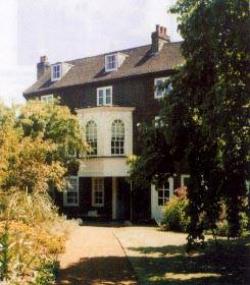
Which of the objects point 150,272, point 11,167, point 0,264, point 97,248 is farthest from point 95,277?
point 11,167

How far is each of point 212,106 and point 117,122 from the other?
62.2 ft

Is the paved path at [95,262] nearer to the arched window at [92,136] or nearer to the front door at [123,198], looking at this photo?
the front door at [123,198]

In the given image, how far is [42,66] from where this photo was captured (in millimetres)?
44344

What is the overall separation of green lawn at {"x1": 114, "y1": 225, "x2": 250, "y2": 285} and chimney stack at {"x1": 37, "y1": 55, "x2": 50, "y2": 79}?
25.3 metres

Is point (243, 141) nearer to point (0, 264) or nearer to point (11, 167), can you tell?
point (0, 264)

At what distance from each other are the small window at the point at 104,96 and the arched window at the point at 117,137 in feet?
7.73

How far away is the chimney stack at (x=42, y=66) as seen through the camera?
44031 millimetres

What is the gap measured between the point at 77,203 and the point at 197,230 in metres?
20.1

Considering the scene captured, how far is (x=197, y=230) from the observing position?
54.0 feet

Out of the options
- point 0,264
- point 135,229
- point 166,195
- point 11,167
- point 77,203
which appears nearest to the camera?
point 0,264

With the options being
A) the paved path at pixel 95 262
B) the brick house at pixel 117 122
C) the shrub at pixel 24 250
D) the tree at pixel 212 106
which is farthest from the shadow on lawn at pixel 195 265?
the brick house at pixel 117 122

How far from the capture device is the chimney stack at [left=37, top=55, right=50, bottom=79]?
4403 centimetres

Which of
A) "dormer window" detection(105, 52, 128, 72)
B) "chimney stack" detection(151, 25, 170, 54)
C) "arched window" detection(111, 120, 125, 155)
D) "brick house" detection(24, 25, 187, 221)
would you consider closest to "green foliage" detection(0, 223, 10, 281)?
"brick house" detection(24, 25, 187, 221)

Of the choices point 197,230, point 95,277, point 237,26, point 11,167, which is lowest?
point 95,277
